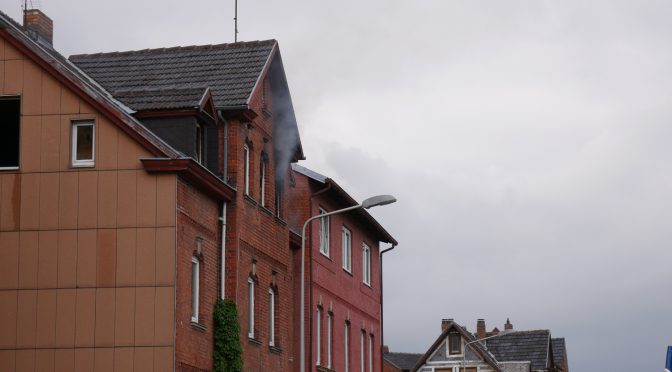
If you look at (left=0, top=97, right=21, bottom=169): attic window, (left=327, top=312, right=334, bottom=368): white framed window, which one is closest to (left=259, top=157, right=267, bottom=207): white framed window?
(left=0, top=97, right=21, bottom=169): attic window

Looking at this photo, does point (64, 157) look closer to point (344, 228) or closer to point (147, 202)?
point (147, 202)

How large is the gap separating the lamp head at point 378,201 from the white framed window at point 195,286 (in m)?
5.22

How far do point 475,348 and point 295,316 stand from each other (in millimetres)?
44206

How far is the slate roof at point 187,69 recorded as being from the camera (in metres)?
31.9

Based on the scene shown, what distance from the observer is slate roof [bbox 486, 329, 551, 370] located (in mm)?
87688

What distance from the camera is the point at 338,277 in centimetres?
4309

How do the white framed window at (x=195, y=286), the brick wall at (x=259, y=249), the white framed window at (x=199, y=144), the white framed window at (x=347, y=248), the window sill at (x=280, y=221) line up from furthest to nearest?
the white framed window at (x=347, y=248) → the window sill at (x=280, y=221) → the brick wall at (x=259, y=249) → the white framed window at (x=199, y=144) → the white framed window at (x=195, y=286)

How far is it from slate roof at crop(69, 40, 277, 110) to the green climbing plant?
188 inches

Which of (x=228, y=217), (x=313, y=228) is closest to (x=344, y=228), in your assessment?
(x=313, y=228)

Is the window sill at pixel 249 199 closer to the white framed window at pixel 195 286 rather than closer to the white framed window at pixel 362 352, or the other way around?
the white framed window at pixel 195 286

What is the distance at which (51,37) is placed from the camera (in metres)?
33.5

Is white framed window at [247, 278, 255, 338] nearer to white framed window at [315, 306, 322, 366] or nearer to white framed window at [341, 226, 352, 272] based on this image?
white framed window at [315, 306, 322, 366]

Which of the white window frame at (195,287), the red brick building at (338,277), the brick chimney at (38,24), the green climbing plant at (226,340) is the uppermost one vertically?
the brick chimney at (38,24)

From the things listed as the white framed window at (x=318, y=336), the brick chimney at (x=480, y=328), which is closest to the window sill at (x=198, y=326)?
the white framed window at (x=318, y=336)
